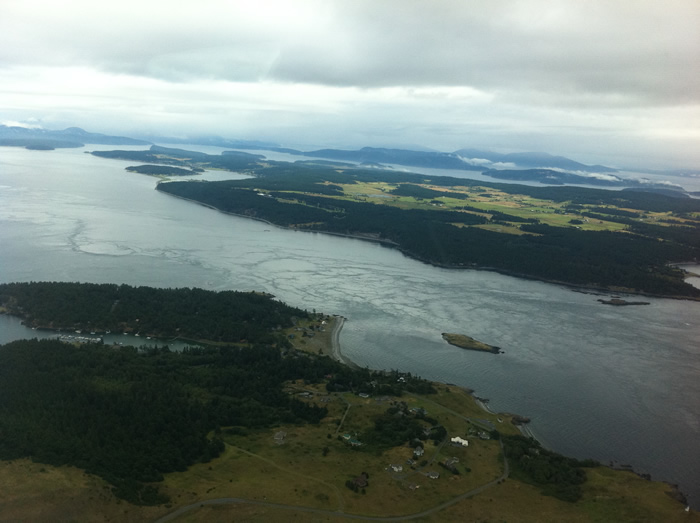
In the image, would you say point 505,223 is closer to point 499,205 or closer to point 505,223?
point 505,223

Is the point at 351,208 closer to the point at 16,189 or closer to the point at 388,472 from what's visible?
the point at 16,189

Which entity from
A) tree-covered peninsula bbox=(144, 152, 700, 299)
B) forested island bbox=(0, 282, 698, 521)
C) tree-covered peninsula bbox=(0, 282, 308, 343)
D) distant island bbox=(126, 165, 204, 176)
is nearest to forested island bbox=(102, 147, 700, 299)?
tree-covered peninsula bbox=(144, 152, 700, 299)

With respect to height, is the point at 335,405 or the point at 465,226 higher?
the point at 465,226

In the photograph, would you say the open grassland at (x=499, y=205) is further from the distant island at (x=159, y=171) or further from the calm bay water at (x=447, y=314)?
the distant island at (x=159, y=171)

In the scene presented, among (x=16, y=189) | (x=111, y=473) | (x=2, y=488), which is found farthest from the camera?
(x=16, y=189)

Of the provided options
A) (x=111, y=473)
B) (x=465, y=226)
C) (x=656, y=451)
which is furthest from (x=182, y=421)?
(x=465, y=226)

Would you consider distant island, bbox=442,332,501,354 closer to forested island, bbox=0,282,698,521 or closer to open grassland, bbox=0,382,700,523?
forested island, bbox=0,282,698,521

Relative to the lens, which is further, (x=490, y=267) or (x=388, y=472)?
(x=490, y=267)
